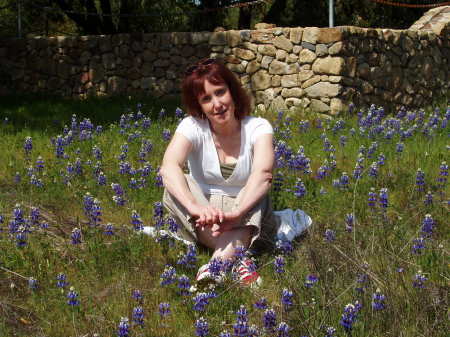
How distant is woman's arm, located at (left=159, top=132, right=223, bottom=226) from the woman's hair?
0.26 meters

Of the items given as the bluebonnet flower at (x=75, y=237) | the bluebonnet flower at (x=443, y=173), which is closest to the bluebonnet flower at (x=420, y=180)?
the bluebonnet flower at (x=443, y=173)

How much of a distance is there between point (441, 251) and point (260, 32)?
765cm

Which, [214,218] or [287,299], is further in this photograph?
[214,218]

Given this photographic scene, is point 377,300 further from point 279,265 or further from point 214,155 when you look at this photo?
point 214,155

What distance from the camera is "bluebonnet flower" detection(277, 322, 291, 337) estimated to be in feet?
9.09

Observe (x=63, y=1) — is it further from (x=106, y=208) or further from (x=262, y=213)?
(x=262, y=213)

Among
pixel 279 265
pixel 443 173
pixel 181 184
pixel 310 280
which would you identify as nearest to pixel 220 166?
pixel 181 184

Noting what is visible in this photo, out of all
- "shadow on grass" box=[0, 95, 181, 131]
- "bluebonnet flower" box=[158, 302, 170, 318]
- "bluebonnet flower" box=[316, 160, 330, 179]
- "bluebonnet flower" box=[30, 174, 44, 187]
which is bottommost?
"shadow on grass" box=[0, 95, 181, 131]

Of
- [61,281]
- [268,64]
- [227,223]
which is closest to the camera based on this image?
[61,281]

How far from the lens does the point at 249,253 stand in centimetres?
408

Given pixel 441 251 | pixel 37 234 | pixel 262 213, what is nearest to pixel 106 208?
pixel 37 234

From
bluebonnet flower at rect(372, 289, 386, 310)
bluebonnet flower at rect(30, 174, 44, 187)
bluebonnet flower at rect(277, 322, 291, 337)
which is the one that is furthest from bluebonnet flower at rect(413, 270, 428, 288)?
bluebonnet flower at rect(30, 174, 44, 187)

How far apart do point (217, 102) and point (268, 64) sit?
692cm

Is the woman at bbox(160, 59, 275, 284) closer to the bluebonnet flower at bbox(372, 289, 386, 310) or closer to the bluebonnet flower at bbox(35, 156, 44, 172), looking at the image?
the bluebonnet flower at bbox(372, 289, 386, 310)
